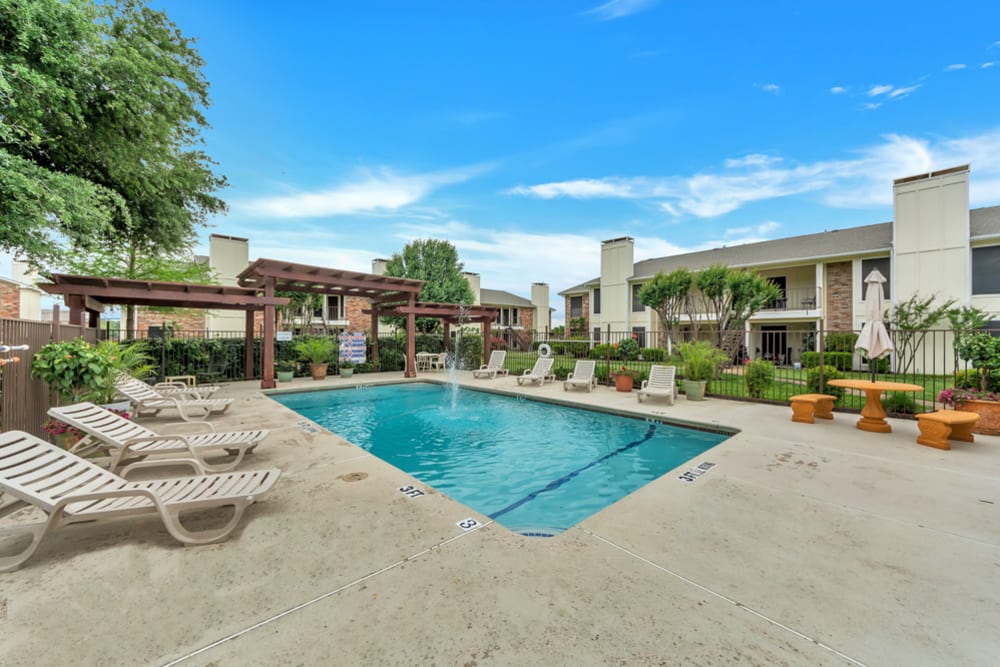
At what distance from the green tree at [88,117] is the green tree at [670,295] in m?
16.5

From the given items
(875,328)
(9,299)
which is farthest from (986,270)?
(9,299)

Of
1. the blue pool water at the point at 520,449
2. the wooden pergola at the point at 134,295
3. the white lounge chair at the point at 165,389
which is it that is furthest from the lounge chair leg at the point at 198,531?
the wooden pergola at the point at 134,295

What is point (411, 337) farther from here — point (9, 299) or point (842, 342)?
point (9, 299)

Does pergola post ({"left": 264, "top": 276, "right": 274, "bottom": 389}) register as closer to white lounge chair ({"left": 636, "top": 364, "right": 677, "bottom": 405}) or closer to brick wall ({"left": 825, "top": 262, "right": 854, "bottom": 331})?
white lounge chair ({"left": 636, "top": 364, "right": 677, "bottom": 405})

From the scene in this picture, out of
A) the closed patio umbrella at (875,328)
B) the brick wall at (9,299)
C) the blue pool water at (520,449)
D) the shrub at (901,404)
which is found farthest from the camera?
the brick wall at (9,299)

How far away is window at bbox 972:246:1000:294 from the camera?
46.8 ft

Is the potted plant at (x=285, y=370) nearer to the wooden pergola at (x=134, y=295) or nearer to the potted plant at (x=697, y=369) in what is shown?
the wooden pergola at (x=134, y=295)

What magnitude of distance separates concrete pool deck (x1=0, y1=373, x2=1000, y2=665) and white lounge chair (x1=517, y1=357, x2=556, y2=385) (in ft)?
29.0

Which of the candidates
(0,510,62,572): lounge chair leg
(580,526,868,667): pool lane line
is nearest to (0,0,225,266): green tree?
(0,510,62,572): lounge chair leg

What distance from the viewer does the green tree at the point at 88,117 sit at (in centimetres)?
587

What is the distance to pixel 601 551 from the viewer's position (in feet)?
8.95

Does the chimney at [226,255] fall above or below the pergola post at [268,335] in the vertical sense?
above

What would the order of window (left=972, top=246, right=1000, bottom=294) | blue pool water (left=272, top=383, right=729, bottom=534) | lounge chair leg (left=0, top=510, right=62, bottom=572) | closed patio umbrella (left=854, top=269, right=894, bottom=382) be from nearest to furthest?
1. lounge chair leg (left=0, top=510, right=62, bottom=572)
2. blue pool water (left=272, top=383, right=729, bottom=534)
3. closed patio umbrella (left=854, top=269, right=894, bottom=382)
4. window (left=972, top=246, right=1000, bottom=294)

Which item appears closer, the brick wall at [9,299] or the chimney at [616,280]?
the brick wall at [9,299]
